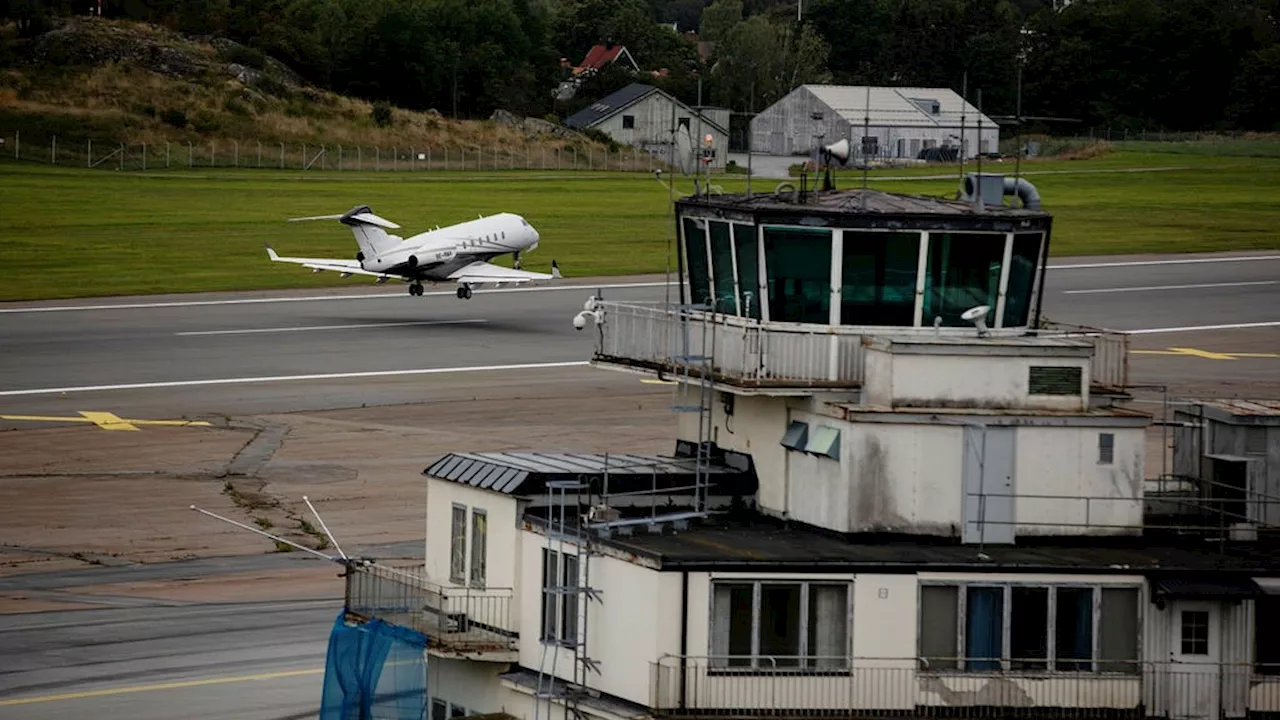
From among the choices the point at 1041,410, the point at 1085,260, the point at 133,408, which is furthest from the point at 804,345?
the point at 1085,260

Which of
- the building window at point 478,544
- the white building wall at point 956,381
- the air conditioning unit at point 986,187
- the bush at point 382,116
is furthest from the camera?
the bush at point 382,116

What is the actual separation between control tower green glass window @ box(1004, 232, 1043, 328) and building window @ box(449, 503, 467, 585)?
7.40 metres

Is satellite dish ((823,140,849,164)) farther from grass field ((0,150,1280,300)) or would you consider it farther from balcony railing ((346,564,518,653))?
grass field ((0,150,1280,300))

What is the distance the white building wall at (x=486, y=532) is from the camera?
28.4 m

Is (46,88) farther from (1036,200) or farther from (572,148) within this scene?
(1036,200)

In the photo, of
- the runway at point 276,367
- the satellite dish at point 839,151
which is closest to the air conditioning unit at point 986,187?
the satellite dish at point 839,151

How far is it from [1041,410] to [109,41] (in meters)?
152

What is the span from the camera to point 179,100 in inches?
6481

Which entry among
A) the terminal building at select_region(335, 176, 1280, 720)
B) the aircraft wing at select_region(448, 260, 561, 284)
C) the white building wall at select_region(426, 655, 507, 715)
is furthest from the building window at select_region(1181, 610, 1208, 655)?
the aircraft wing at select_region(448, 260, 561, 284)

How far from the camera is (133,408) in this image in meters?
71.2

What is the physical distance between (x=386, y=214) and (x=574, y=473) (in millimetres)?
104966

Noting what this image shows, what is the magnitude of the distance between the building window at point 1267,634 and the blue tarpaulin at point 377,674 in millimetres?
10000

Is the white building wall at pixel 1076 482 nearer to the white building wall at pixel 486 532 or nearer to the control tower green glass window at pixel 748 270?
the control tower green glass window at pixel 748 270

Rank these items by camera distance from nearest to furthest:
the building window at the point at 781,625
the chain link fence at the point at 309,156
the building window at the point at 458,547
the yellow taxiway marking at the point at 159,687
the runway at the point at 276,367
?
the building window at the point at 781,625 < the building window at the point at 458,547 < the yellow taxiway marking at the point at 159,687 < the runway at the point at 276,367 < the chain link fence at the point at 309,156
